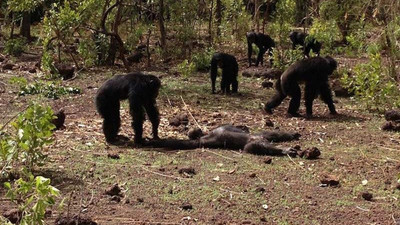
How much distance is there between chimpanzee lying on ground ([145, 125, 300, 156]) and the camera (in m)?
8.45

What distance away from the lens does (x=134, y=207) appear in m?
6.24

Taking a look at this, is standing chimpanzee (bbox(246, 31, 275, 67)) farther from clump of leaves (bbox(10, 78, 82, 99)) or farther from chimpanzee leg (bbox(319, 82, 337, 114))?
chimpanzee leg (bbox(319, 82, 337, 114))

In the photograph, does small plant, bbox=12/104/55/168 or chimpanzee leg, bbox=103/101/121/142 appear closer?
small plant, bbox=12/104/55/168

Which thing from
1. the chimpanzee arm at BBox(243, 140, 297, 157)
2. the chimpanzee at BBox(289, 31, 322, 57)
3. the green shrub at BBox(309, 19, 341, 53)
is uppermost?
the green shrub at BBox(309, 19, 341, 53)

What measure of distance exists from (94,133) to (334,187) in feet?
14.3

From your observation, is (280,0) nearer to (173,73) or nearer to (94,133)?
(173,73)

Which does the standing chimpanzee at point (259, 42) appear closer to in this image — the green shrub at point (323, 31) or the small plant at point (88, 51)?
the green shrub at point (323, 31)

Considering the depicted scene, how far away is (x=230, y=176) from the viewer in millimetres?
7375

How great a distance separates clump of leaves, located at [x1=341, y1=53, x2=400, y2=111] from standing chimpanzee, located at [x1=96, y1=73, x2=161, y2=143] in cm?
437

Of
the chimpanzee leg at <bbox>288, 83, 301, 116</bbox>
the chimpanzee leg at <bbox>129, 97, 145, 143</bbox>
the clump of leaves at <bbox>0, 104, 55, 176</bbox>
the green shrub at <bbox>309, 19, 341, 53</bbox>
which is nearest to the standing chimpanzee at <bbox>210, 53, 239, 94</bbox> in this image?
the green shrub at <bbox>309, 19, 341, 53</bbox>

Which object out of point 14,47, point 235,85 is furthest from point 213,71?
point 14,47

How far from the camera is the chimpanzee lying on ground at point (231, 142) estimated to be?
333 inches

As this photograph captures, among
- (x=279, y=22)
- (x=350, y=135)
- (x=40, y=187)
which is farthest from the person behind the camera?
(x=279, y=22)

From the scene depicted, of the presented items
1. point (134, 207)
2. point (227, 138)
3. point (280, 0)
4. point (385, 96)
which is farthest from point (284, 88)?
point (280, 0)
